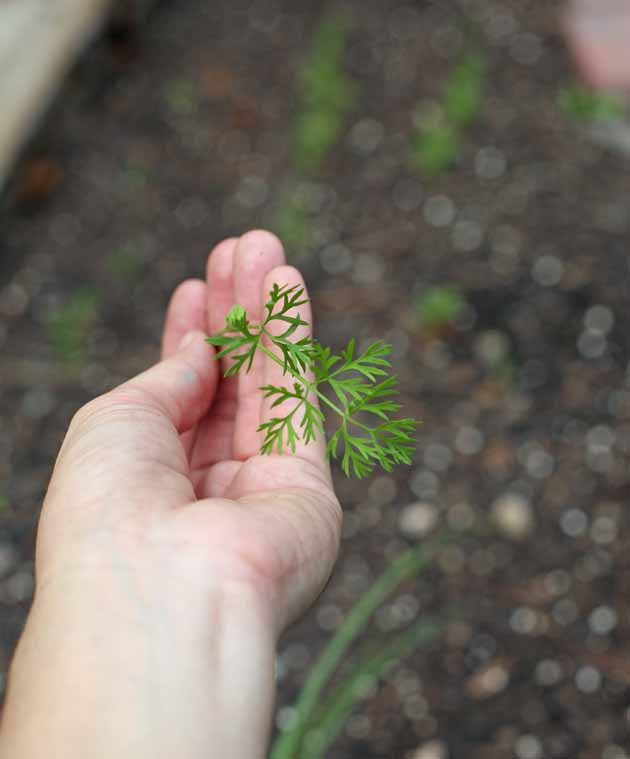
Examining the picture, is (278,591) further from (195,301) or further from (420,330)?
(420,330)

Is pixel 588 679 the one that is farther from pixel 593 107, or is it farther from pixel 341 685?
pixel 593 107

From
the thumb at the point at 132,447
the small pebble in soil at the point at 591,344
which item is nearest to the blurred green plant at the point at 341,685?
the thumb at the point at 132,447

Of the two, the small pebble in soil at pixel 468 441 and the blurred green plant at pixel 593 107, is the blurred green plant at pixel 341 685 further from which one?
the blurred green plant at pixel 593 107

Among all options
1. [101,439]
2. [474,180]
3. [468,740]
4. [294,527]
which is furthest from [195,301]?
[474,180]

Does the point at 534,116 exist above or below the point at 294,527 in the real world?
below

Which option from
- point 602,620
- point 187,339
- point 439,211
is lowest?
point 602,620

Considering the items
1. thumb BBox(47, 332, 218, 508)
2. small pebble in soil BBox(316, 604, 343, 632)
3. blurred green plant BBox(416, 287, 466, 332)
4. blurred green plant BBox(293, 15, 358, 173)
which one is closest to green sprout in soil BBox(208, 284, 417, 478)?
thumb BBox(47, 332, 218, 508)

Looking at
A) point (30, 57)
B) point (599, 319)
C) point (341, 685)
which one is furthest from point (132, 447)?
point (30, 57)
